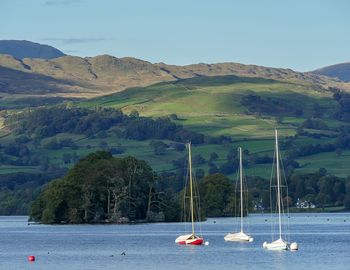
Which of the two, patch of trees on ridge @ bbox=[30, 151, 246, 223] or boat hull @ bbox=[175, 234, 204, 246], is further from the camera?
patch of trees on ridge @ bbox=[30, 151, 246, 223]

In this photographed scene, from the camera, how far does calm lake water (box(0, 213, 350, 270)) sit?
3319 inches

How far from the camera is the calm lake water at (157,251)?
84.3 meters

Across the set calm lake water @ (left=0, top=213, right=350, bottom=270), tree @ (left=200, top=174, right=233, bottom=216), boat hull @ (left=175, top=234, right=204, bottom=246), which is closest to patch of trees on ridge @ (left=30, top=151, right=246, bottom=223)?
calm lake water @ (left=0, top=213, right=350, bottom=270)

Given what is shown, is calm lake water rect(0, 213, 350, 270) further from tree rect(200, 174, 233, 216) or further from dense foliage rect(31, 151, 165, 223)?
tree rect(200, 174, 233, 216)

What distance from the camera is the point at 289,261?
86.2m

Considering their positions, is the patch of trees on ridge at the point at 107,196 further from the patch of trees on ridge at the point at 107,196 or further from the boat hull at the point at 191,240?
the boat hull at the point at 191,240

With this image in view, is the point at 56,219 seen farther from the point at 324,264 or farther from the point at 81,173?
the point at 324,264

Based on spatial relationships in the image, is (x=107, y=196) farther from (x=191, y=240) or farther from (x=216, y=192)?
(x=191, y=240)

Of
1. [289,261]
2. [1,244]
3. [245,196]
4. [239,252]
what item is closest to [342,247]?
[239,252]

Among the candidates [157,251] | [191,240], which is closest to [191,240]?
[191,240]

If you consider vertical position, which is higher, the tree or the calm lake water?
the tree

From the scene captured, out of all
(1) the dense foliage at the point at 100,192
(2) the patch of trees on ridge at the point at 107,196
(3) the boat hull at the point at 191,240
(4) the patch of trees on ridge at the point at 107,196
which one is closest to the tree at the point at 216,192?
(2) the patch of trees on ridge at the point at 107,196

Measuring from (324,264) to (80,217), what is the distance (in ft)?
240

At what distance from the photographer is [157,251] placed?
99.6 meters
